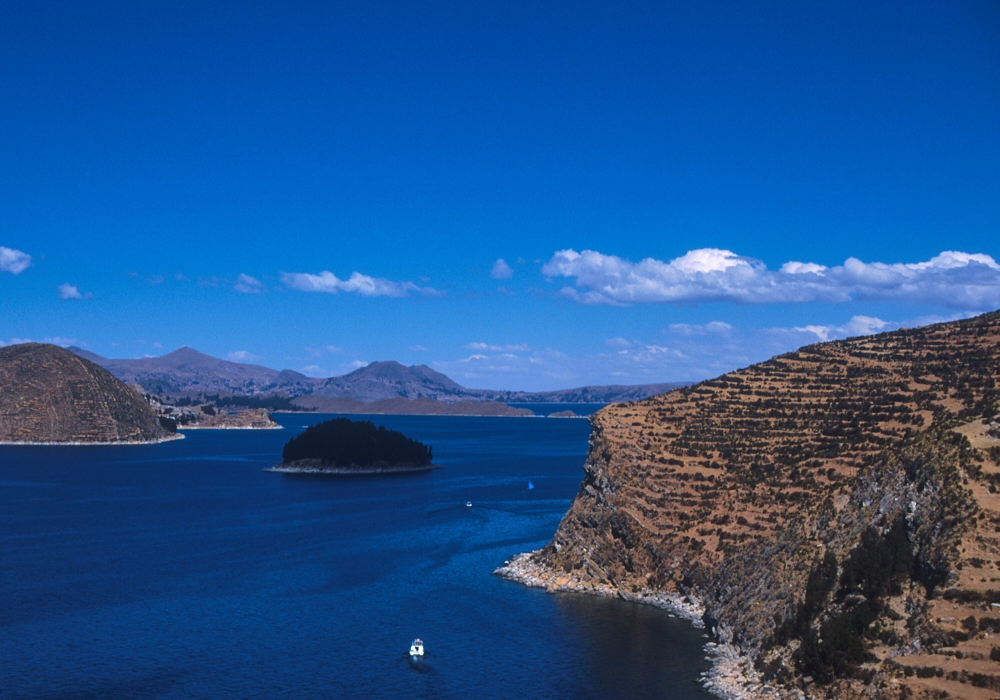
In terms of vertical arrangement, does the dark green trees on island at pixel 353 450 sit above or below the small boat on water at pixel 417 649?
above

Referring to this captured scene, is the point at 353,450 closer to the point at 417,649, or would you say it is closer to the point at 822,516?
the point at 417,649

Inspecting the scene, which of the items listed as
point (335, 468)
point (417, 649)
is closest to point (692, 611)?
point (417, 649)

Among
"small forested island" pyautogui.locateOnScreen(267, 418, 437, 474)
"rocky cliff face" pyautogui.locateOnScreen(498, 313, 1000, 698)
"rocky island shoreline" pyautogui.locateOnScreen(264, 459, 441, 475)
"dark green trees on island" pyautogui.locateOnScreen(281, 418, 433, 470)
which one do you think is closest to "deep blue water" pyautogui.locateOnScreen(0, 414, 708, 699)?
"rocky cliff face" pyautogui.locateOnScreen(498, 313, 1000, 698)

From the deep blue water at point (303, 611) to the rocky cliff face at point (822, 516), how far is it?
4.70 meters

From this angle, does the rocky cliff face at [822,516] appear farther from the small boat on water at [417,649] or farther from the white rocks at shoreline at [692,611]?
the small boat on water at [417,649]

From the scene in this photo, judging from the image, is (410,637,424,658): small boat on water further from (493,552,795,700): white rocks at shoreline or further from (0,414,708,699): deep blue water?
(493,552,795,700): white rocks at shoreline

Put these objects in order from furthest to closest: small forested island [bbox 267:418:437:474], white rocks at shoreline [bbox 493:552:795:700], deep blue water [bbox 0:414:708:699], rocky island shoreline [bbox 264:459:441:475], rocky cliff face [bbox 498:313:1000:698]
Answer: small forested island [bbox 267:418:437:474]
rocky island shoreline [bbox 264:459:441:475]
deep blue water [bbox 0:414:708:699]
white rocks at shoreline [bbox 493:552:795:700]
rocky cliff face [bbox 498:313:1000:698]

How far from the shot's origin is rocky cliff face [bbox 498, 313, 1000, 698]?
124ft

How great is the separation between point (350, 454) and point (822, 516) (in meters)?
122

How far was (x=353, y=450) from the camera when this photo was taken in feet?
537

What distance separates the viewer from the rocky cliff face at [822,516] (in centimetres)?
3769

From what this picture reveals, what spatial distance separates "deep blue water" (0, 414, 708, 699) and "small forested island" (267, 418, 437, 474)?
48798 millimetres

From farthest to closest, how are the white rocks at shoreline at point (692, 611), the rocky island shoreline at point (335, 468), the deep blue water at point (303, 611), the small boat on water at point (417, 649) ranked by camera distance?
1. the rocky island shoreline at point (335, 468)
2. the small boat on water at point (417, 649)
3. the deep blue water at point (303, 611)
4. the white rocks at shoreline at point (692, 611)

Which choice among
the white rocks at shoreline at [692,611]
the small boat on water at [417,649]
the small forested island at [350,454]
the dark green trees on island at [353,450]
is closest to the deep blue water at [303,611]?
the small boat on water at [417,649]
